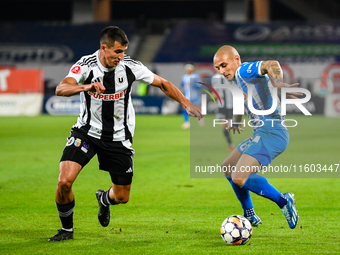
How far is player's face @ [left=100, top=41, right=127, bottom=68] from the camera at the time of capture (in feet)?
15.9

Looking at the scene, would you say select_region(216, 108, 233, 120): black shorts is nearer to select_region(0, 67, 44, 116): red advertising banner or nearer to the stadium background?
the stadium background

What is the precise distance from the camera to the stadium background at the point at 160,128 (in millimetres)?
5141

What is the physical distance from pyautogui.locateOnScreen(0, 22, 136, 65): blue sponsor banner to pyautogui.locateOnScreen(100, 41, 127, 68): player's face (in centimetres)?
2857

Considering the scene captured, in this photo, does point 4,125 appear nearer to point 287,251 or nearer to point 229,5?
point 287,251

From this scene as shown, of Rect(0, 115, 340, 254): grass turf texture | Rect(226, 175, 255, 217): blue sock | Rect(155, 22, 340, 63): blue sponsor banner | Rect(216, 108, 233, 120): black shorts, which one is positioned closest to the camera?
Rect(0, 115, 340, 254): grass turf texture

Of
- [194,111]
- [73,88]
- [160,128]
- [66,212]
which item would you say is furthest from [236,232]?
[160,128]

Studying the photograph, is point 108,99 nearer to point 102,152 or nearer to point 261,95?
point 102,152

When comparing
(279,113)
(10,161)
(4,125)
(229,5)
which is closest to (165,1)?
(229,5)

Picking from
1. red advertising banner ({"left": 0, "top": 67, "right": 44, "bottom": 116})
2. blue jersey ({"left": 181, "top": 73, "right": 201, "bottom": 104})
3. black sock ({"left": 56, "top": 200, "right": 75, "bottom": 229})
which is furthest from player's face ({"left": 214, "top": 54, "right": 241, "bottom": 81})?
red advertising banner ({"left": 0, "top": 67, "right": 44, "bottom": 116})

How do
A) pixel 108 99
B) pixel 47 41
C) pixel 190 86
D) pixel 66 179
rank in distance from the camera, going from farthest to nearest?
pixel 47 41 < pixel 190 86 < pixel 108 99 < pixel 66 179

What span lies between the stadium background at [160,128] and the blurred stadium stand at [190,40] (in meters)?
0.07

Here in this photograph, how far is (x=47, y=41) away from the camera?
34000mm

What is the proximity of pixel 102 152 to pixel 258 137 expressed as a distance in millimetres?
1613

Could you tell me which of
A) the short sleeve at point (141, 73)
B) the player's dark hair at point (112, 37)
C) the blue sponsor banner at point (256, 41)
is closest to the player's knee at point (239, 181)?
the short sleeve at point (141, 73)
